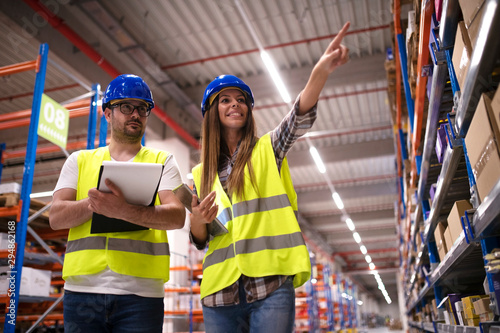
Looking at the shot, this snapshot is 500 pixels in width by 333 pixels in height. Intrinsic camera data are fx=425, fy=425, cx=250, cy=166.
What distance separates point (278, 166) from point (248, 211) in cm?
27

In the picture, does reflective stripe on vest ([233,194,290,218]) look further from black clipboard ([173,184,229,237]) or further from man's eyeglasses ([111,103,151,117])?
man's eyeglasses ([111,103,151,117])

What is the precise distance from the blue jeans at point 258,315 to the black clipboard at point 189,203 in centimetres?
24

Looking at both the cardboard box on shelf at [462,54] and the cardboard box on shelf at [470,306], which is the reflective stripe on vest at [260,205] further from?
the cardboard box on shelf at [470,306]

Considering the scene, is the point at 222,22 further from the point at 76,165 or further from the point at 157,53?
the point at 76,165

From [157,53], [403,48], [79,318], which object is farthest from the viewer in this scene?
[157,53]

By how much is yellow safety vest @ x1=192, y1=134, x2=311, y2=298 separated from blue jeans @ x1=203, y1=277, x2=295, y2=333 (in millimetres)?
71

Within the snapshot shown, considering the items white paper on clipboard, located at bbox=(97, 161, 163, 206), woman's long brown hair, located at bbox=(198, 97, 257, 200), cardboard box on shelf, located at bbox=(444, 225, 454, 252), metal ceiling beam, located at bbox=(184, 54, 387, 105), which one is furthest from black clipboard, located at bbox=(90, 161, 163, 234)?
metal ceiling beam, located at bbox=(184, 54, 387, 105)

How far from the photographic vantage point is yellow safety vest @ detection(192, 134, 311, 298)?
158 cm

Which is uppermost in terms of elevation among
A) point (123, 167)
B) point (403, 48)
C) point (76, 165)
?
point (403, 48)

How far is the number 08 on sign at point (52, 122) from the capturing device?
4.70 meters

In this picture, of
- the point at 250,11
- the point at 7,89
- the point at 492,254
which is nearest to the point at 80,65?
the point at 7,89

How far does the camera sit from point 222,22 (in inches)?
310

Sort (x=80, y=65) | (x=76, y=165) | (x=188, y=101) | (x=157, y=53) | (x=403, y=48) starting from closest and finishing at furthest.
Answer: (x=76, y=165) → (x=403, y=48) → (x=80, y=65) → (x=157, y=53) → (x=188, y=101)

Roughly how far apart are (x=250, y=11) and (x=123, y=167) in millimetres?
6649
